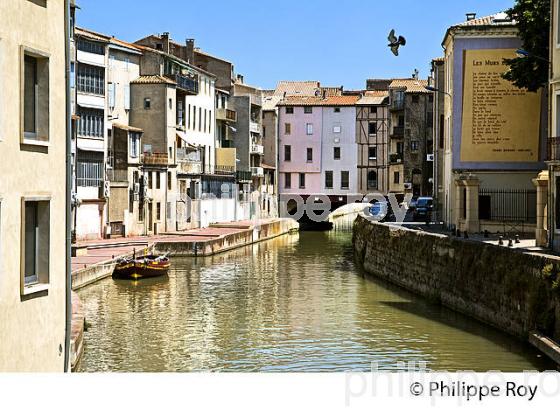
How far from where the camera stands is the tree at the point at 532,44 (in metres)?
35.2

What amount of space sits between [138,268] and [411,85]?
172 feet

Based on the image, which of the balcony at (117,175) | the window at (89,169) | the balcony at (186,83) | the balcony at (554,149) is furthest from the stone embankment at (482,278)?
the balcony at (186,83)

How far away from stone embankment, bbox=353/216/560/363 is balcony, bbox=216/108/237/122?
37.1 m

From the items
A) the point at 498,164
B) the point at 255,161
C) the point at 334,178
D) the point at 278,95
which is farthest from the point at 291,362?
the point at 278,95

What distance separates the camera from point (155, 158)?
188 feet

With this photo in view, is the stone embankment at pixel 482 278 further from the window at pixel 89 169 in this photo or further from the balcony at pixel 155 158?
the balcony at pixel 155 158

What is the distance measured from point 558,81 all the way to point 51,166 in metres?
18.3

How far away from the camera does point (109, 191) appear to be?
168 feet

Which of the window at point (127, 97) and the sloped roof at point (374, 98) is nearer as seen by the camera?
the window at point (127, 97)

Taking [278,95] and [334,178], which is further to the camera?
[278,95]

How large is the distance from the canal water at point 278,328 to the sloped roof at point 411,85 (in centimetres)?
4437

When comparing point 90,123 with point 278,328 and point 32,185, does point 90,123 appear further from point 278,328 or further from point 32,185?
point 32,185

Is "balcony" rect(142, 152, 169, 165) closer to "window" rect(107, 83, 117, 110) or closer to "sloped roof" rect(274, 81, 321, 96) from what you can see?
"window" rect(107, 83, 117, 110)
